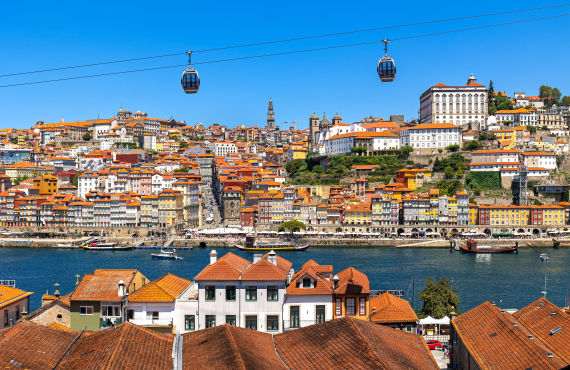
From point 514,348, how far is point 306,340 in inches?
105

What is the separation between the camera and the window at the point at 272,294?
10.1m

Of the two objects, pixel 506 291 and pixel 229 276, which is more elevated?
pixel 229 276

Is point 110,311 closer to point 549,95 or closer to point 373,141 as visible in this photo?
point 373,141

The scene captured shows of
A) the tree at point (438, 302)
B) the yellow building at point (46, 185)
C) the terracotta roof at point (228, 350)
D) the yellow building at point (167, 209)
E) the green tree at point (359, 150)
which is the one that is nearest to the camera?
the terracotta roof at point (228, 350)

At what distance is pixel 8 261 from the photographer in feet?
122

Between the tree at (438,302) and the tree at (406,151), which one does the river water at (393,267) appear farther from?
the tree at (406,151)

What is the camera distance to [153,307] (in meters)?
10.7

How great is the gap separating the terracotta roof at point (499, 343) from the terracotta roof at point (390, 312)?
176 centimetres

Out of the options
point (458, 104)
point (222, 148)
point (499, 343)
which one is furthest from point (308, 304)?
point (222, 148)

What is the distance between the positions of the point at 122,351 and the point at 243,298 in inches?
150

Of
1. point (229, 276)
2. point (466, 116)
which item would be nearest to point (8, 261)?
point (229, 276)

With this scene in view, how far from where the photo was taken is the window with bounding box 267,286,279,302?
10.1m

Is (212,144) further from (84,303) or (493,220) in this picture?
(84,303)

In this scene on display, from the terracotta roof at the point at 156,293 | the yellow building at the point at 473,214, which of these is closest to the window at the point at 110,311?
the terracotta roof at the point at 156,293
